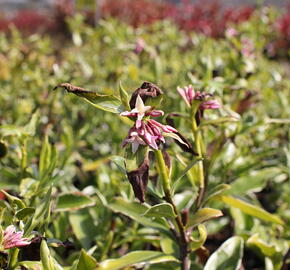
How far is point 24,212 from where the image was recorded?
99 cm

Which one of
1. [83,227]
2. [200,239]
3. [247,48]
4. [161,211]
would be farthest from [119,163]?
[247,48]

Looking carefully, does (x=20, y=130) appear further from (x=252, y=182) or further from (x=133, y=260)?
(x=252, y=182)

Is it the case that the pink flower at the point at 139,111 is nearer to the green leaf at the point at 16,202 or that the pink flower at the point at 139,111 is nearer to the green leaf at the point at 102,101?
the green leaf at the point at 102,101

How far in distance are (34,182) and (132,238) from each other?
0.43 metres

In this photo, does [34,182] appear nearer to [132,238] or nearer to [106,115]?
[132,238]

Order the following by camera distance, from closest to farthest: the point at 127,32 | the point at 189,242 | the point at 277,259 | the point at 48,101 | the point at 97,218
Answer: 1. the point at 189,242
2. the point at 277,259
3. the point at 97,218
4. the point at 48,101
5. the point at 127,32

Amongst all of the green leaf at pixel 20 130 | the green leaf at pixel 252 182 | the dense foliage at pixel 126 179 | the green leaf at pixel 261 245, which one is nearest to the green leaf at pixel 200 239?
the dense foliage at pixel 126 179

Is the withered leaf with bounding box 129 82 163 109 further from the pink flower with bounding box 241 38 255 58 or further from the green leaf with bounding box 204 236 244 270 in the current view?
the pink flower with bounding box 241 38 255 58

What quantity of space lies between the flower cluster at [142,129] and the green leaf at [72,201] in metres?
0.63

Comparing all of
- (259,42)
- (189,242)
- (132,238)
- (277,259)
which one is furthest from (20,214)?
(259,42)

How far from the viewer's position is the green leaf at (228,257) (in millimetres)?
1276

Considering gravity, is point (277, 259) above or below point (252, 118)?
below

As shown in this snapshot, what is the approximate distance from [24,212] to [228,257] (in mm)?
657

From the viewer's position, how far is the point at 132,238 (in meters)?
1.55
